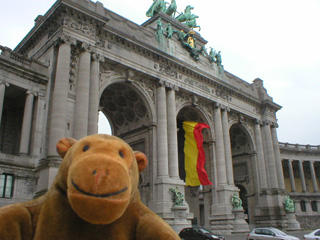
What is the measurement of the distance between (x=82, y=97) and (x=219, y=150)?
52.5 ft

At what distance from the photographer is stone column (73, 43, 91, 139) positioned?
19.4 metres

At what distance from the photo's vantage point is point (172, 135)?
86.5ft

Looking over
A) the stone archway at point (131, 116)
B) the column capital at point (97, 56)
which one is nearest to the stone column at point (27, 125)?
the column capital at point (97, 56)

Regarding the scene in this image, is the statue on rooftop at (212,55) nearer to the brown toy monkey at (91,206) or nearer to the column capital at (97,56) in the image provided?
the column capital at (97,56)

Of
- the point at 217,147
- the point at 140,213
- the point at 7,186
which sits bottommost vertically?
the point at 140,213

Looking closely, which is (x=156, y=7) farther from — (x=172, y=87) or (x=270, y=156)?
(x=270, y=156)

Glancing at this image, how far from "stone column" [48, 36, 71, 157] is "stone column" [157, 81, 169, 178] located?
8777 millimetres

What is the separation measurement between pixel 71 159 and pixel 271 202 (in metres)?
35.2

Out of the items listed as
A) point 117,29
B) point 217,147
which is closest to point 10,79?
point 117,29

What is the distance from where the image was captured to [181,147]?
36.5 m

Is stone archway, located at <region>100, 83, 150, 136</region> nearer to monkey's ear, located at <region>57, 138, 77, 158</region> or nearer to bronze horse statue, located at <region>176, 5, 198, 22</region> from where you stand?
bronze horse statue, located at <region>176, 5, 198, 22</region>

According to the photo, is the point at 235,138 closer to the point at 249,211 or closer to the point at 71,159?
the point at 249,211

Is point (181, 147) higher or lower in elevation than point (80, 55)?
lower

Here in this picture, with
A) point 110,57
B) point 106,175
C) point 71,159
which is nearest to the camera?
point 106,175
